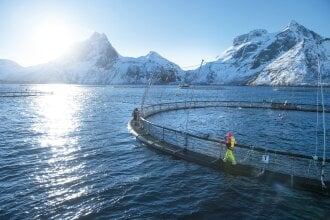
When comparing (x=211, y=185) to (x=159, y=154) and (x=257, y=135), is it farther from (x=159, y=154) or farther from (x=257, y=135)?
(x=257, y=135)

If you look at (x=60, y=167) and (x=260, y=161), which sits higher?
(x=260, y=161)

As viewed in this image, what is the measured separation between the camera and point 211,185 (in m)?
22.4

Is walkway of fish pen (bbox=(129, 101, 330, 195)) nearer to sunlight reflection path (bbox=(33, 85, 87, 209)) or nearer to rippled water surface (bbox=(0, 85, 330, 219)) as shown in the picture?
rippled water surface (bbox=(0, 85, 330, 219))

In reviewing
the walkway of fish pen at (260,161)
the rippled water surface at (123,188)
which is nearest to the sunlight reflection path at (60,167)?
the rippled water surface at (123,188)

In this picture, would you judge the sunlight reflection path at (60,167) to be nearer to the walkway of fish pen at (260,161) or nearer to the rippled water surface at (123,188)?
the rippled water surface at (123,188)

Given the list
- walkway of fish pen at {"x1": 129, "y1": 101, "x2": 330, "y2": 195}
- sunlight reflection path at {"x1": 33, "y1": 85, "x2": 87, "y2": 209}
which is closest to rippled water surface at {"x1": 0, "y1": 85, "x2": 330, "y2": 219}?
sunlight reflection path at {"x1": 33, "y1": 85, "x2": 87, "y2": 209}

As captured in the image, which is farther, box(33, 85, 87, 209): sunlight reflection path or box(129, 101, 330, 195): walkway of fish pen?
box(129, 101, 330, 195): walkway of fish pen

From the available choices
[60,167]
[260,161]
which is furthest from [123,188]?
[260,161]

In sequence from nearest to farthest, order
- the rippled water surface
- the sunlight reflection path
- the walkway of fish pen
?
1. the rippled water surface
2. the sunlight reflection path
3. the walkway of fish pen

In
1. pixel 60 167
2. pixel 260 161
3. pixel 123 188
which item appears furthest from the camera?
pixel 260 161

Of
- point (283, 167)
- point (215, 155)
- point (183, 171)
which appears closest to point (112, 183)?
point (183, 171)

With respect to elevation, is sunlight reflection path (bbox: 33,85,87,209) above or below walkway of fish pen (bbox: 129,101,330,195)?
below

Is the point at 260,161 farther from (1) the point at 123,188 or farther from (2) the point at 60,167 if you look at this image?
(2) the point at 60,167

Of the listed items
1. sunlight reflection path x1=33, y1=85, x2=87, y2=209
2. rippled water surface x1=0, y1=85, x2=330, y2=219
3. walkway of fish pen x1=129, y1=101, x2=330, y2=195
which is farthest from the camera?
walkway of fish pen x1=129, y1=101, x2=330, y2=195
